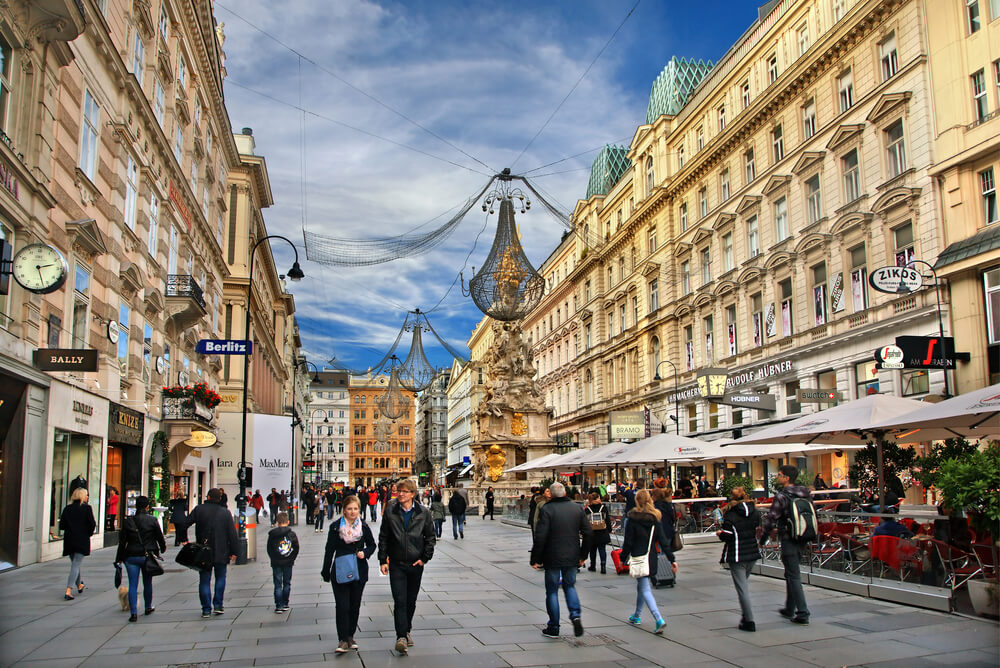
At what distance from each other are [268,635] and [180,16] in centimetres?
2791

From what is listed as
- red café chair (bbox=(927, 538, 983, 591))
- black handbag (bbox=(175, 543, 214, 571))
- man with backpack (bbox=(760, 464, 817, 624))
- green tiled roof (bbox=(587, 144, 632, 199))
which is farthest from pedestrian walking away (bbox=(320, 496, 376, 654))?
green tiled roof (bbox=(587, 144, 632, 199))

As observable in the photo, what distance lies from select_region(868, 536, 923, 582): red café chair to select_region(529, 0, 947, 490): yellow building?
53.1 ft

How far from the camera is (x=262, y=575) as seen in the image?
16.0 metres

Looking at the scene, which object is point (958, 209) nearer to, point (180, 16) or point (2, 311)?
point (2, 311)

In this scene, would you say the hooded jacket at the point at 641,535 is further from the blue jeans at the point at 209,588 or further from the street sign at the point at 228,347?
the street sign at the point at 228,347

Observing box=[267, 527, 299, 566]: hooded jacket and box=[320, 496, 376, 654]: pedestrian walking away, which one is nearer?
box=[320, 496, 376, 654]: pedestrian walking away

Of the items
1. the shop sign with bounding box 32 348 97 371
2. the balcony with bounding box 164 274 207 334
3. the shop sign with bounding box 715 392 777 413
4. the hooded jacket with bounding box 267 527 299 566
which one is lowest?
the hooded jacket with bounding box 267 527 299 566

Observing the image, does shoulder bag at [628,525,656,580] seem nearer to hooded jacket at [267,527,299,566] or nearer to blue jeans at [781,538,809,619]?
blue jeans at [781,538,809,619]

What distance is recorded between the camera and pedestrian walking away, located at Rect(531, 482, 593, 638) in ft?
29.9

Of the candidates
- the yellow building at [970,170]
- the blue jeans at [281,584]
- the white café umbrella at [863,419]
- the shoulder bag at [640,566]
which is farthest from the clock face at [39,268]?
the yellow building at [970,170]

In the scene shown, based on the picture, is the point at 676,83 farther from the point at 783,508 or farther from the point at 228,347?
the point at 783,508

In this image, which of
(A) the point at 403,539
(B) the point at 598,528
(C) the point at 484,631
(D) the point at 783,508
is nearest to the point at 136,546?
(A) the point at 403,539

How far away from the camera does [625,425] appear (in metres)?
34.9

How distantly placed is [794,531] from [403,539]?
452cm
